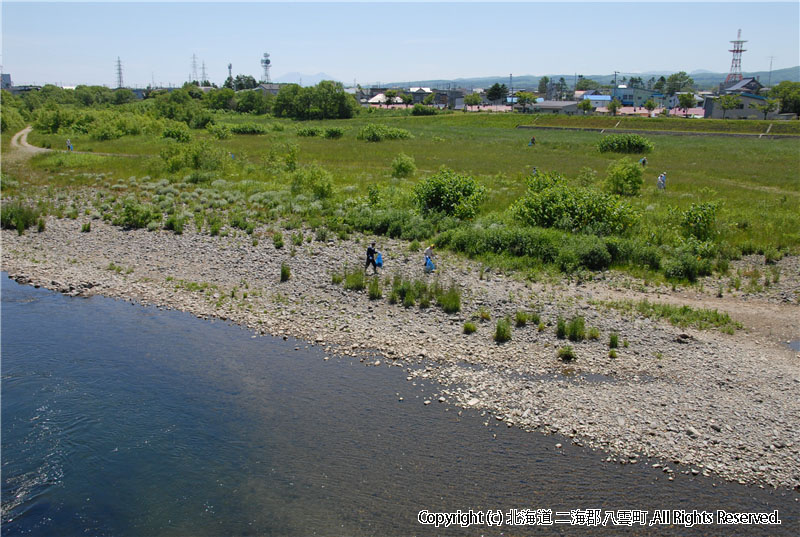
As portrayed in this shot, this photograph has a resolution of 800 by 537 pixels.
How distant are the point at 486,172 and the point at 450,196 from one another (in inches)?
829

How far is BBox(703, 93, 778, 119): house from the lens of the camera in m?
131

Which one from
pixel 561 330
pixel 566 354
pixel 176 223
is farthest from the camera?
pixel 176 223

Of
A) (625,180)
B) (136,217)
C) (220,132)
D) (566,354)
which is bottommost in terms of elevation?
(566,354)

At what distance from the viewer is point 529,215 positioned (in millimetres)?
30406

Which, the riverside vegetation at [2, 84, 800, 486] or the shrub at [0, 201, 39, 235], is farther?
the shrub at [0, 201, 39, 235]

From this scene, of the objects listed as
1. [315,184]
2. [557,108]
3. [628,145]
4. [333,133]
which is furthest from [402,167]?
[557,108]

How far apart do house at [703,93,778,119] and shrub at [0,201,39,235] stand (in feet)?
475

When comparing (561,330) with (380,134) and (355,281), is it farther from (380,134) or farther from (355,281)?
(380,134)

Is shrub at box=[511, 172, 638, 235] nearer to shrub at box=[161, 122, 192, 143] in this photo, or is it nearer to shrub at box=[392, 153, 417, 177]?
shrub at box=[392, 153, 417, 177]

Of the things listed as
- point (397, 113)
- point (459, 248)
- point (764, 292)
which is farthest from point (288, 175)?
point (397, 113)

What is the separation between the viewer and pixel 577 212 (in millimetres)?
29453

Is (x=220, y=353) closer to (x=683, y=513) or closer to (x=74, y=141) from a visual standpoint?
(x=683, y=513)

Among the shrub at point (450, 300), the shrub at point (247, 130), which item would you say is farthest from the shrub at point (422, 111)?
the shrub at point (450, 300)

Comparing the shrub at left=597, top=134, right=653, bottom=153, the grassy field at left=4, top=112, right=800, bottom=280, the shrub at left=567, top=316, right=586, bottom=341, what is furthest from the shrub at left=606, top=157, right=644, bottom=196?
the shrub at left=597, top=134, right=653, bottom=153
